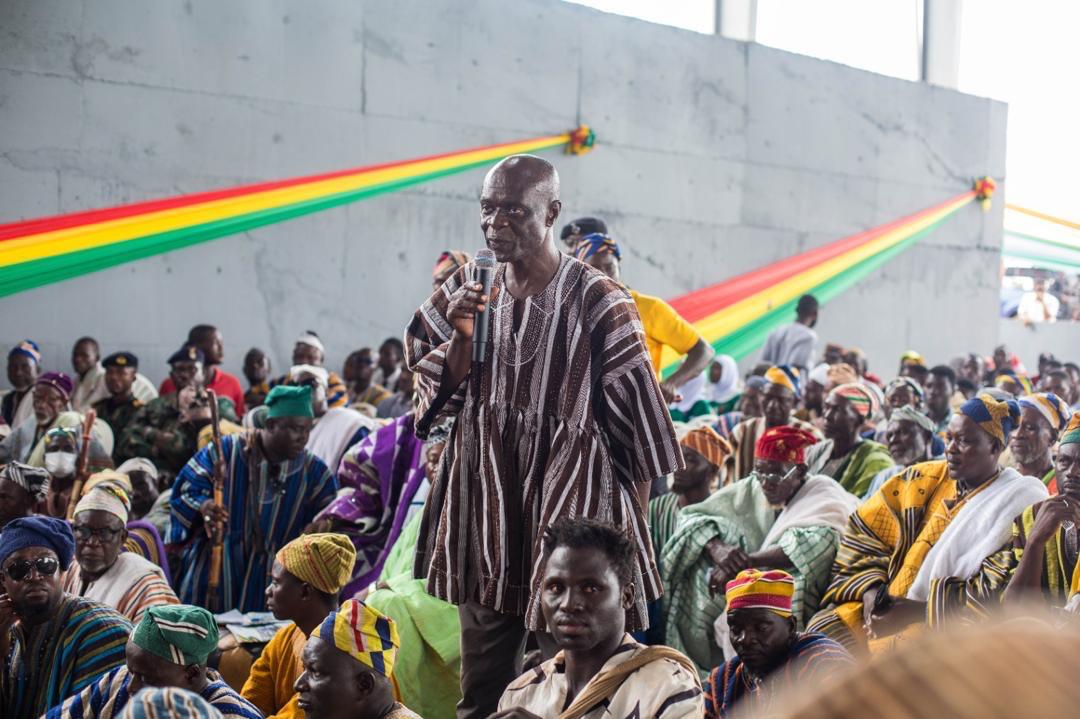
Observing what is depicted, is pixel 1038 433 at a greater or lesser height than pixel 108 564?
greater

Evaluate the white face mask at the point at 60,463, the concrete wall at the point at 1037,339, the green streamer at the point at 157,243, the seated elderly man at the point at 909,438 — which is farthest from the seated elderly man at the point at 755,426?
the concrete wall at the point at 1037,339

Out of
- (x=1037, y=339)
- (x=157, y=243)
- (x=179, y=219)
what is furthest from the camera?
(x=1037, y=339)

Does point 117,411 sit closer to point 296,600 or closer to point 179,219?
point 179,219

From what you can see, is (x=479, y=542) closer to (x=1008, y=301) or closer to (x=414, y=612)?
(x=414, y=612)

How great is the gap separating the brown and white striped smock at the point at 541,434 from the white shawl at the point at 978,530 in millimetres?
1542

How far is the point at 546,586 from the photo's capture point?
263 centimetres

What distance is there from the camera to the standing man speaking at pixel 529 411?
2656 millimetres

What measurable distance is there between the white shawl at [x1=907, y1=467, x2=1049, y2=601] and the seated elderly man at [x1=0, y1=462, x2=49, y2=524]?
10.4ft

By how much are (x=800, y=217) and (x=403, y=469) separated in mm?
7692

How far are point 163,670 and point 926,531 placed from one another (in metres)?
2.45

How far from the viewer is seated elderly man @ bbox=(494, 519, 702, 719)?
253 cm

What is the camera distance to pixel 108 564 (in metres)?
4.41

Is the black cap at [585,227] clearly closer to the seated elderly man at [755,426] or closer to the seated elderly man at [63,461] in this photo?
the seated elderly man at [755,426]

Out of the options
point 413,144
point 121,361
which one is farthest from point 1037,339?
point 121,361
